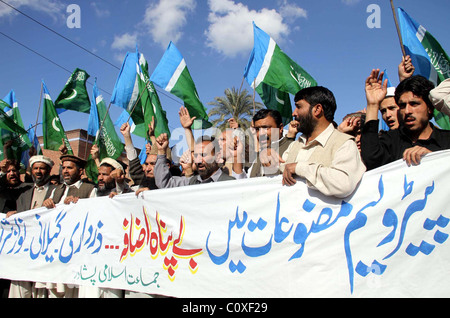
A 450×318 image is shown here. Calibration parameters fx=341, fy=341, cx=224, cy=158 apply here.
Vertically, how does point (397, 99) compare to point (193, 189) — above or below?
above

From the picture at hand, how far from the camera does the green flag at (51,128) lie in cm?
657

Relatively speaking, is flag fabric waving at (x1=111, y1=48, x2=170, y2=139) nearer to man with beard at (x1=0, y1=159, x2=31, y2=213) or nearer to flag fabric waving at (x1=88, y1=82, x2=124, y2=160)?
flag fabric waving at (x1=88, y1=82, x2=124, y2=160)

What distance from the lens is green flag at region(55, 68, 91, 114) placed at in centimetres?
655

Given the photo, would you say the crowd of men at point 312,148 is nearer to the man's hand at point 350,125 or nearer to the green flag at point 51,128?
the man's hand at point 350,125

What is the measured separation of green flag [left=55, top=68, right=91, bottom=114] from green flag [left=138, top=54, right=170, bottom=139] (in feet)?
5.39

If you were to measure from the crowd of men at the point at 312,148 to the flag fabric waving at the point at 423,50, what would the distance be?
129 cm

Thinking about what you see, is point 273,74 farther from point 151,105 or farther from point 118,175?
point 118,175

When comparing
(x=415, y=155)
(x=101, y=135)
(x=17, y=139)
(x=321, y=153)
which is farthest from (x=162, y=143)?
(x=17, y=139)

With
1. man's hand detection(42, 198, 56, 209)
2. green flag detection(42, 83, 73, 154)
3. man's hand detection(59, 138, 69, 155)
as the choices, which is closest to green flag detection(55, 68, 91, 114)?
green flag detection(42, 83, 73, 154)

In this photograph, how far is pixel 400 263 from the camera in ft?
6.14
